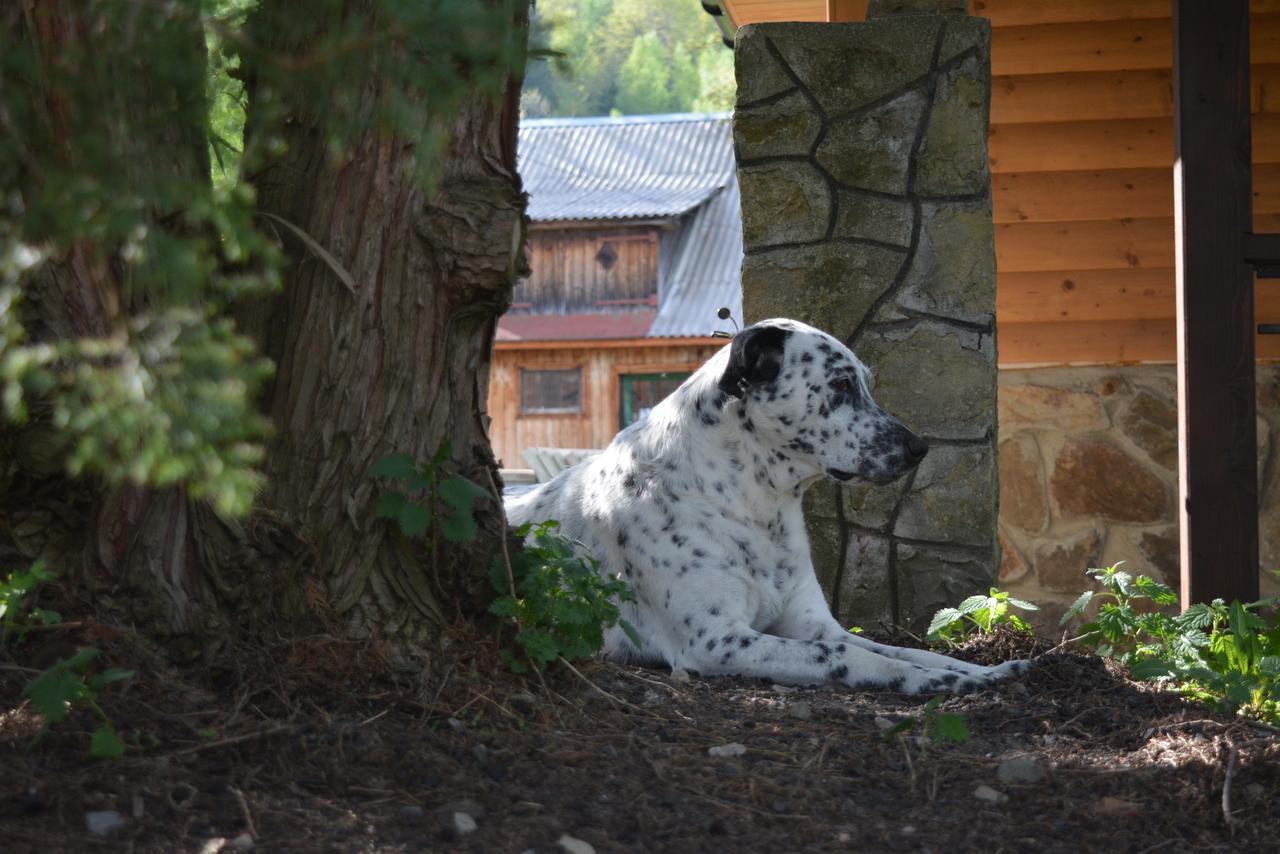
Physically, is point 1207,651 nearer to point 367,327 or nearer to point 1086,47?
point 367,327

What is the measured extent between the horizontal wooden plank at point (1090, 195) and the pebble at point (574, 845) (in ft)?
16.4

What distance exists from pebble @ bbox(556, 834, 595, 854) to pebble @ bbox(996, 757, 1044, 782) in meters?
0.93

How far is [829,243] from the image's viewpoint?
513 centimetres

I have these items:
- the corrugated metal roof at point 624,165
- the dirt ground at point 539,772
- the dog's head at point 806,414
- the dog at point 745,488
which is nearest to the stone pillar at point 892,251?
the dog at point 745,488

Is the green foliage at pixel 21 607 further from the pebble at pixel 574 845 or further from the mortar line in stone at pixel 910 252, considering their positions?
the mortar line in stone at pixel 910 252

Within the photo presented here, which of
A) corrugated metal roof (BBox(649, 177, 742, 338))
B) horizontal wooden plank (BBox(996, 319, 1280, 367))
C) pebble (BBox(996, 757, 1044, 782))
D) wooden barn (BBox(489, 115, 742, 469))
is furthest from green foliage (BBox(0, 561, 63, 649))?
corrugated metal roof (BBox(649, 177, 742, 338))

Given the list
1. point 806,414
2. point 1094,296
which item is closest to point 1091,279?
point 1094,296

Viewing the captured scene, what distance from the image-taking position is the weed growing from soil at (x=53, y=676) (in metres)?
2.16

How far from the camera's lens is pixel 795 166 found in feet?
17.1

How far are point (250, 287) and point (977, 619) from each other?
289 cm

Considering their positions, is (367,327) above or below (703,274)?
below

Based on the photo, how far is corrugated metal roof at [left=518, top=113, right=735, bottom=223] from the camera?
84.5 ft

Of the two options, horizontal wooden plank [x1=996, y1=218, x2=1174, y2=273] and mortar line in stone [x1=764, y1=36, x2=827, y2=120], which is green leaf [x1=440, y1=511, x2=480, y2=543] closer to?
mortar line in stone [x1=764, y1=36, x2=827, y2=120]

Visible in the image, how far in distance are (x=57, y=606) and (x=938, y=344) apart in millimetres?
3392
